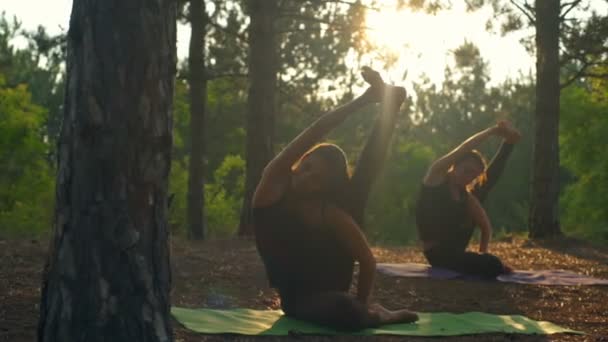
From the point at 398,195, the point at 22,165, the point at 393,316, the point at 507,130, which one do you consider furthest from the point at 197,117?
the point at 398,195

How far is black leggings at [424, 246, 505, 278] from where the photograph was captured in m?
9.78

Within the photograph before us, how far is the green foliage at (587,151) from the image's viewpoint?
26812 mm

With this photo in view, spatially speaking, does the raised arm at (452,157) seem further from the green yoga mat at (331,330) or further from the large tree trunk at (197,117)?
the large tree trunk at (197,117)

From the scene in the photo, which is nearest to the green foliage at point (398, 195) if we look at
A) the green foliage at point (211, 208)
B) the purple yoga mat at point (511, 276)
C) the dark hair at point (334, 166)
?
the green foliage at point (211, 208)

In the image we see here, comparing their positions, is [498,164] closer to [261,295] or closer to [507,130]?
[507,130]

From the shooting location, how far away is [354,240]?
635cm

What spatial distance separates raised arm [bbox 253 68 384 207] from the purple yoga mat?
374cm

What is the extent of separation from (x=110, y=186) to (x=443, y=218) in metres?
5.82

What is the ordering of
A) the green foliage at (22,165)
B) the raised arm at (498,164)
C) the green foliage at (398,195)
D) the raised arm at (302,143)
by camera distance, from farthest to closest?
the green foliage at (398,195) < the green foliage at (22,165) < the raised arm at (498,164) < the raised arm at (302,143)

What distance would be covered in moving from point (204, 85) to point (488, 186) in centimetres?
732

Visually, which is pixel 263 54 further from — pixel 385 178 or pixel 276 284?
pixel 385 178

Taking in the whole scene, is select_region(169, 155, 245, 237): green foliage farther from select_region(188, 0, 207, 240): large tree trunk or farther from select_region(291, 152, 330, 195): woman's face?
select_region(291, 152, 330, 195): woman's face

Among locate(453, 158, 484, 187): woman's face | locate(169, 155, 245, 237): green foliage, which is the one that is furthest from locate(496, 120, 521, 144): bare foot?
locate(169, 155, 245, 237): green foliage

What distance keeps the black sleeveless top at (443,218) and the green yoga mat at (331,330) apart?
7.87 ft
